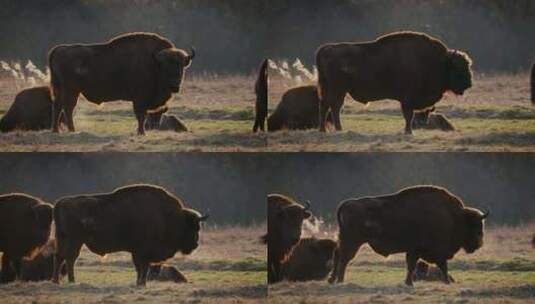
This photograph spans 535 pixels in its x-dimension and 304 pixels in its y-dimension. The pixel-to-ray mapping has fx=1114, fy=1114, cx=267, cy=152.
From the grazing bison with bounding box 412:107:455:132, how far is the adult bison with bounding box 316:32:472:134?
0.03m

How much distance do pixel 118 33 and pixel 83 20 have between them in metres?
0.21

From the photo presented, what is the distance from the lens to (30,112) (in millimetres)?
6164

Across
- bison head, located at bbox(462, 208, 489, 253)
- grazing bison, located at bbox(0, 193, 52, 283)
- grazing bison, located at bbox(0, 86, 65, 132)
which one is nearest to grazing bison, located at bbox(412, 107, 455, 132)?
bison head, located at bbox(462, 208, 489, 253)

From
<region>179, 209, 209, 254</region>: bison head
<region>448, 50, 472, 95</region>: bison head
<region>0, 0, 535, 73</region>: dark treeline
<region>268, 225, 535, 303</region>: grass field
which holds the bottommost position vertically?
<region>268, 225, 535, 303</region>: grass field

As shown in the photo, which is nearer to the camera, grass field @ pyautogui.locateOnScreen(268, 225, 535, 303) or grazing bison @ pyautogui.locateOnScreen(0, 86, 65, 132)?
grass field @ pyautogui.locateOnScreen(268, 225, 535, 303)

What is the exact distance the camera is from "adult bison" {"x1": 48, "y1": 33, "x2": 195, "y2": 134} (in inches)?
240

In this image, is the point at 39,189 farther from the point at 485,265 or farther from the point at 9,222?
the point at 485,265

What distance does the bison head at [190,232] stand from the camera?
239 inches

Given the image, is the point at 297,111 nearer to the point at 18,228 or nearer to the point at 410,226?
the point at 410,226

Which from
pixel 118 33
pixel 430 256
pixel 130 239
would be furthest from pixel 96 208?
pixel 430 256

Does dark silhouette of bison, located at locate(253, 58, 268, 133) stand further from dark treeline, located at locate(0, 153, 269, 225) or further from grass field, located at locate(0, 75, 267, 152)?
dark treeline, located at locate(0, 153, 269, 225)

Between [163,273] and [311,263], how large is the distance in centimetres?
81

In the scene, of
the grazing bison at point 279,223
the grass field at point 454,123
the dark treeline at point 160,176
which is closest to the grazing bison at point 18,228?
the dark treeline at point 160,176

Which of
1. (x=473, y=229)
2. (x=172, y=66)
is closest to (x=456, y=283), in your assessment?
(x=473, y=229)
